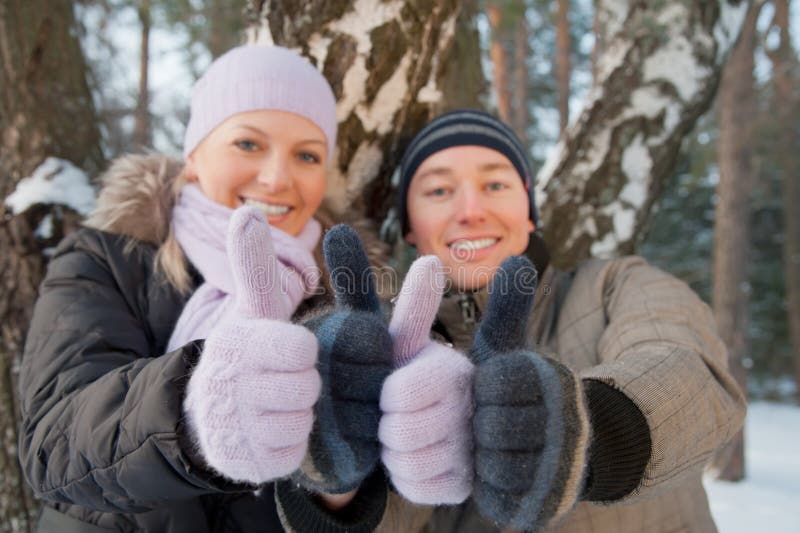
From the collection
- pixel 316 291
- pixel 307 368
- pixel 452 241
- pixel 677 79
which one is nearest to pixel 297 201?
pixel 316 291

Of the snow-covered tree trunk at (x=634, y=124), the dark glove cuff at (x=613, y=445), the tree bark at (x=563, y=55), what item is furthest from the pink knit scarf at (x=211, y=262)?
the tree bark at (x=563, y=55)

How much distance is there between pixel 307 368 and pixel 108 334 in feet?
2.71

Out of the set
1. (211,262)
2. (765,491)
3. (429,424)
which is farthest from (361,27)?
(765,491)

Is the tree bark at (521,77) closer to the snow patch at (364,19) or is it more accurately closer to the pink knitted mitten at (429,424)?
the snow patch at (364,19)

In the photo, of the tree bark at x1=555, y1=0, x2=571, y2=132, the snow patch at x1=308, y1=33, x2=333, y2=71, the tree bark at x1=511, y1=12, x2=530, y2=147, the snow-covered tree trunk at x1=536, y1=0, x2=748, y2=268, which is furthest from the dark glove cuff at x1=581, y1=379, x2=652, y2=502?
the tree bark at x1=511, y1=12, x2=530, y2=147

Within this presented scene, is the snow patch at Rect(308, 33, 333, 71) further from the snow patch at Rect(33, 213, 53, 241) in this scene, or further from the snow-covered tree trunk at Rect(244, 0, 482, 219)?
the snow patch at Rect(33, 213, 53, 241)

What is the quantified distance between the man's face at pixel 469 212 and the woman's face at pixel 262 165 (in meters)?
0.45

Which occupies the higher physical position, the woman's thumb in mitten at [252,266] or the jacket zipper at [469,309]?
the woman's thumb in mitten at [252,266]

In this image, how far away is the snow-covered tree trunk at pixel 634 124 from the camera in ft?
8.93

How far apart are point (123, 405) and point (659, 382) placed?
1.23m

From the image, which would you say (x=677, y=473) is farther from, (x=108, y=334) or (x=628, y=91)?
(x=628, y=91)

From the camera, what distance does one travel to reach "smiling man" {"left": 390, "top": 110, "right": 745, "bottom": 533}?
1.03 m

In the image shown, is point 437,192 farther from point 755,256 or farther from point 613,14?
point 755,256

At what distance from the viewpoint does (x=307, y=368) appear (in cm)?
101
